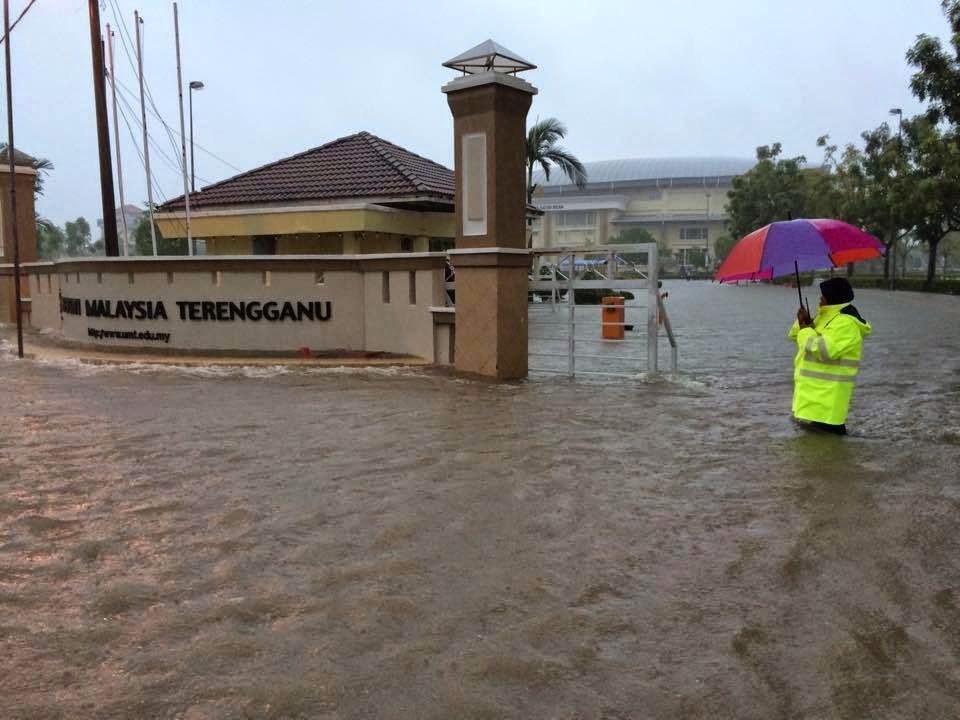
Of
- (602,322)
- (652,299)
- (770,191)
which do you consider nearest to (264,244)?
(602,322)

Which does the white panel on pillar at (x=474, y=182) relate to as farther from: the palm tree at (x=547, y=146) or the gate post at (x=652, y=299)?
the palm tree at (x=547, y=146)

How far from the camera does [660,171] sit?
150125 mm

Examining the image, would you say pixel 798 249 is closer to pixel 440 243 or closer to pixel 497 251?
pixel 497 251

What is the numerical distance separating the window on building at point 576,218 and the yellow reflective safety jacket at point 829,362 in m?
129

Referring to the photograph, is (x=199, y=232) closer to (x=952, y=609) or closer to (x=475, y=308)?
(x=475, y=308)

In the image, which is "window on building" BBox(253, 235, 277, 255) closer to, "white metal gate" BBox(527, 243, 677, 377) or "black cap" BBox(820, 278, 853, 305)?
"white metal gate" BBox(527, 243, 677, 377)

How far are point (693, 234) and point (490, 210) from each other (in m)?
129

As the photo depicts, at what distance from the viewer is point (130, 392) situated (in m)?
11.2

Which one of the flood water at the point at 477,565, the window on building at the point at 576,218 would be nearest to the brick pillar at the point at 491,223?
the flood water at the point at 477,565

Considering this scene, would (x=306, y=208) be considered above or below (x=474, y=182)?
above

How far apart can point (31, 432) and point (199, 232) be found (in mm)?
14665

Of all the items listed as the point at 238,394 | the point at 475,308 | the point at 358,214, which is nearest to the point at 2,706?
the point at 238,394

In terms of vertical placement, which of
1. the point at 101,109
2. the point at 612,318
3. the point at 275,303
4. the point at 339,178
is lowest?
the point at 612,318

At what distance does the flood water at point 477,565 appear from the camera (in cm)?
347
